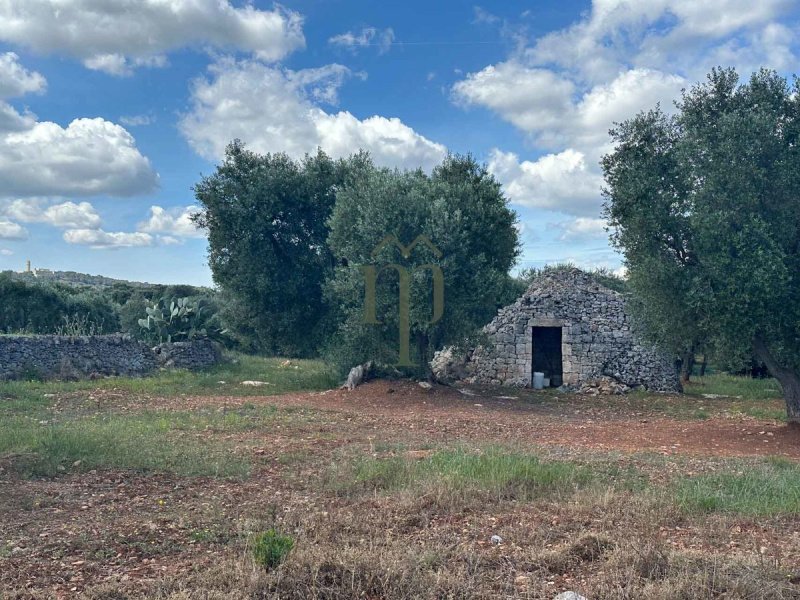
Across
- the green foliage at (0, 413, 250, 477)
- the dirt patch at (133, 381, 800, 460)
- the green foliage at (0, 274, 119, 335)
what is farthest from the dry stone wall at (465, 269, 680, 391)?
the green foliage at (0, 274, 119, 335)

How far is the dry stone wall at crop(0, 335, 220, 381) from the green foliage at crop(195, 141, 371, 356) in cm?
251

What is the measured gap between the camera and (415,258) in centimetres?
1695

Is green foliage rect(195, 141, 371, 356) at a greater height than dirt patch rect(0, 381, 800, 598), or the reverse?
green foliage rect(195, 141, 371, 356)

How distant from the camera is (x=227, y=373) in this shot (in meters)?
20.6

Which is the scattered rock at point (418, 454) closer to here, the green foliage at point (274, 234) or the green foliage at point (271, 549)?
the green foliage at point (271, 549)

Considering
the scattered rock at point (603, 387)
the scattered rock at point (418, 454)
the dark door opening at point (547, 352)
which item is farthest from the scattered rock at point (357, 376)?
the scattered rock at point (418, 454)

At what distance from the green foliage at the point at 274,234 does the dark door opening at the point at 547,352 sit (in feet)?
24.5

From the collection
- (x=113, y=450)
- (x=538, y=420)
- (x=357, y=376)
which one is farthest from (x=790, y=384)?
(x=113, y=450)

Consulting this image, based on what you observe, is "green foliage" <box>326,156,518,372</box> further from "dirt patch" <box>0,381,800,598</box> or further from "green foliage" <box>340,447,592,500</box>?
"green foliage" <box>340,447,592,500</box>

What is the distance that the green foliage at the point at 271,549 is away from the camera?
4.61 meters

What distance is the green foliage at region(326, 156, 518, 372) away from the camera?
16812 millimetres

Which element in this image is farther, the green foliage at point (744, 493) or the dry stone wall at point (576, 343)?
the dry stone wall at point (576, 343)

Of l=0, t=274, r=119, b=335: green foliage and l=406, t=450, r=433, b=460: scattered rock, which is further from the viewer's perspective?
l=0, t=274, r=119, b=335: green foliage

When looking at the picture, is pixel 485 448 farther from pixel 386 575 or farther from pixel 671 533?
pixel 386 575
